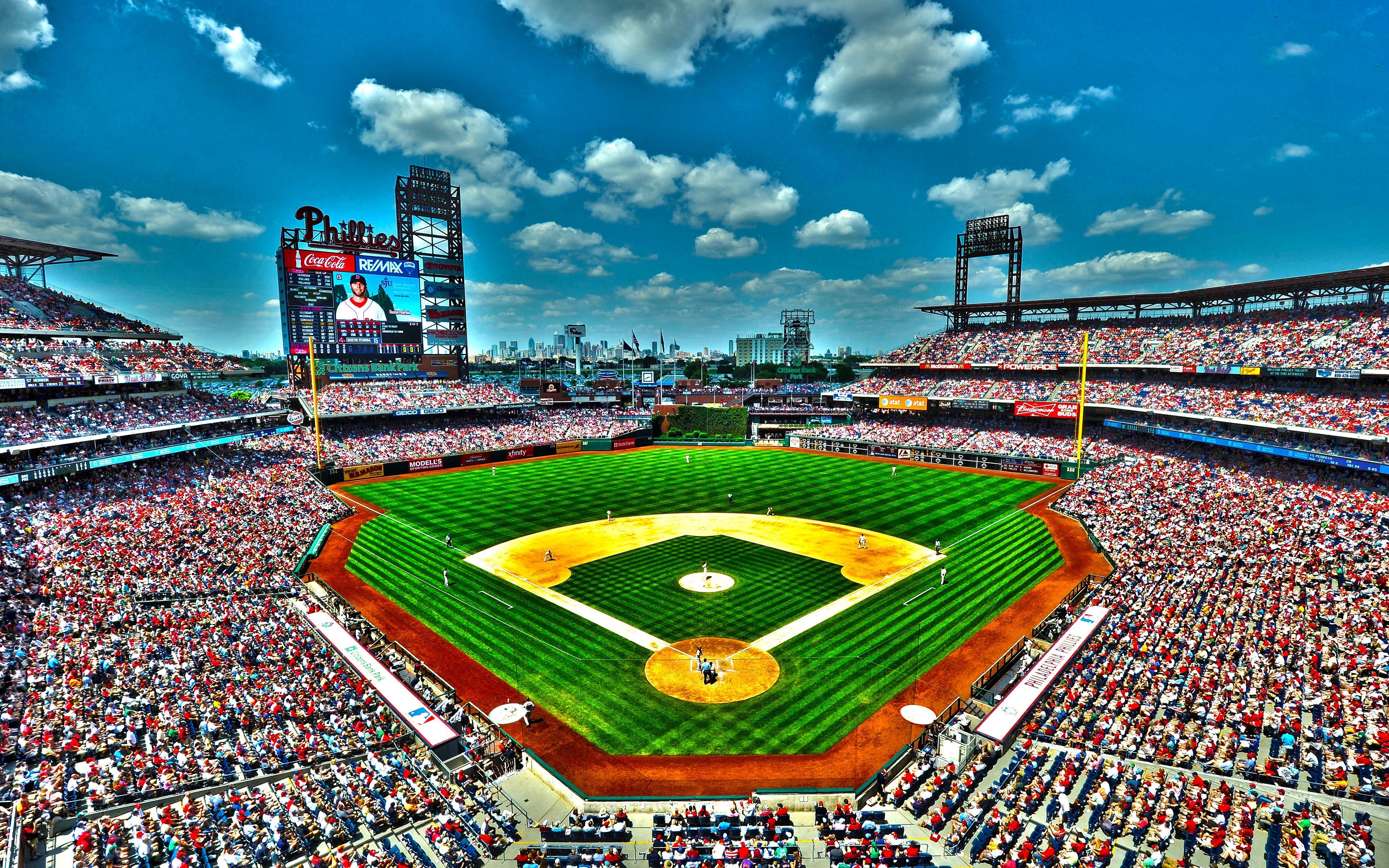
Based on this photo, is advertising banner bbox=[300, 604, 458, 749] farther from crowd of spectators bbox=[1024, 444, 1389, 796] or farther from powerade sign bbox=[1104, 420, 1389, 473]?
powerade sign bbox=[1104, 420, 1389, 473]

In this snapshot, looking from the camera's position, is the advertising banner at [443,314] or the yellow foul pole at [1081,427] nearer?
the yellow foul pole at [1081,427]

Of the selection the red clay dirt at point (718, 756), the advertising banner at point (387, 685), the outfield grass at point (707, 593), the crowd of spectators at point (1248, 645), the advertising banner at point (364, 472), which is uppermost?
the advertising banner at point (364, 472)

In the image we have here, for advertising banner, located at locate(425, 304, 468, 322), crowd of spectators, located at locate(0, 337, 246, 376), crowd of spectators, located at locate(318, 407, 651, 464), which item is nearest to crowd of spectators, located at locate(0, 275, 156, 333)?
crowd of spectators, located at locate(0, 337, 246, 376)

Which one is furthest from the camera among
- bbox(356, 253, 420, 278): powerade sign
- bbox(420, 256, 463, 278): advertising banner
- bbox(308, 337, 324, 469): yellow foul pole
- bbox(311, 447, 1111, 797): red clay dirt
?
bbox(420, 256, 463, 278): advertising banner

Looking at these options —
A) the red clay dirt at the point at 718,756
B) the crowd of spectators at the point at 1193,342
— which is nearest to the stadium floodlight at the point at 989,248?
the crowd of spectators at the point at 1193,342

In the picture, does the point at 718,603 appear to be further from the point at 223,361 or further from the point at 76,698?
the point at 223,361

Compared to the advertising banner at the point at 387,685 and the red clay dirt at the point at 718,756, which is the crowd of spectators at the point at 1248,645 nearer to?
the red clay dirt at the point at 718,756
